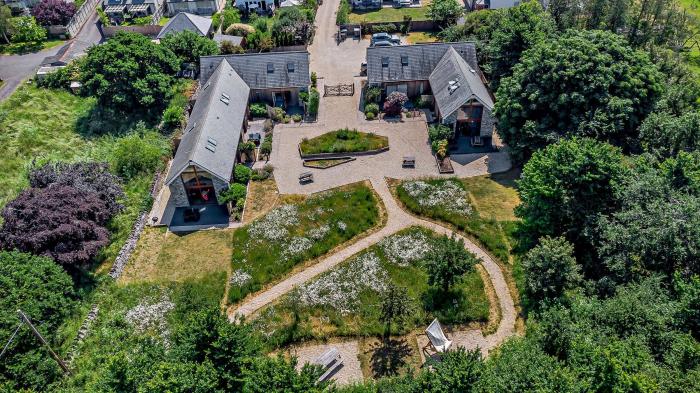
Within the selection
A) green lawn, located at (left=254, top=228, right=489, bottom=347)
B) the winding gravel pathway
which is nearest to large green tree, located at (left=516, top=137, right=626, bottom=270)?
the winding gravel pathway

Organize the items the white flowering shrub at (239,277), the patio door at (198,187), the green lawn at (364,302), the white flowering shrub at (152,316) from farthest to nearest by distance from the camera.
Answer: the patio door at (198,187) < the white flowering shrub at (239,277) < the white flowering shrub at (152,316) < the green lawn at (364,302)

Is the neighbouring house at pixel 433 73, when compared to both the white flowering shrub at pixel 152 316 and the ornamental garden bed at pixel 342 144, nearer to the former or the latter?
the ornamental garden bed at pixel 342 144

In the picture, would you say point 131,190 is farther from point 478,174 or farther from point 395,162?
point 478,174

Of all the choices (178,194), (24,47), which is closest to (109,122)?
(178,194)

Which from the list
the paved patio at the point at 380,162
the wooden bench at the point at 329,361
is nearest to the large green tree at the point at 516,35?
the paved patio at the point at 380,162

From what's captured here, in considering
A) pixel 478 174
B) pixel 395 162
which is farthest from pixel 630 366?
pixel 395 162
